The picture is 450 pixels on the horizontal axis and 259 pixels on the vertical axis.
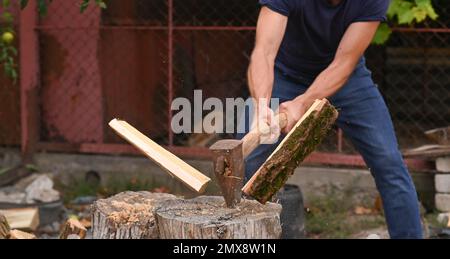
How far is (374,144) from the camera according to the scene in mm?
5371

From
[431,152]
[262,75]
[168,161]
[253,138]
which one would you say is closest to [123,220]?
[168,161]

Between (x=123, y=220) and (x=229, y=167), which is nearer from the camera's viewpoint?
(x=229, y=167)

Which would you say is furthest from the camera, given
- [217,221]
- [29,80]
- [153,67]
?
[153,67]

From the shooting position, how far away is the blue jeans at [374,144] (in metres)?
5.32

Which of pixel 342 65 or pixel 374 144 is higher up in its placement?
pixel 342 65

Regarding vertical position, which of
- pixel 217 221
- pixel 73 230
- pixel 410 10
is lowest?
pixel 73 230

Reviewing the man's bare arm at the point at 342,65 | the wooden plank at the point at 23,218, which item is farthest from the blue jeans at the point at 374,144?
the wooden plank at the point at 23,218

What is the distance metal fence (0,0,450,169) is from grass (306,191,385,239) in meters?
0.49

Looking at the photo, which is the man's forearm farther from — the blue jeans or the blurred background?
the blurred background

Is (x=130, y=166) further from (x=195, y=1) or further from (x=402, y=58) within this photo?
(x=402, y=58)

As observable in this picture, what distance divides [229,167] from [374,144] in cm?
145

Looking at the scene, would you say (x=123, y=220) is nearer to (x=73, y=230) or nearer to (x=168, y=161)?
(x=168, y=161)

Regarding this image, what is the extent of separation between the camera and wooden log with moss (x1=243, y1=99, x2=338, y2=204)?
Result: 166 inches

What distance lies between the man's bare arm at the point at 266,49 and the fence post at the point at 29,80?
3263 millimetres
